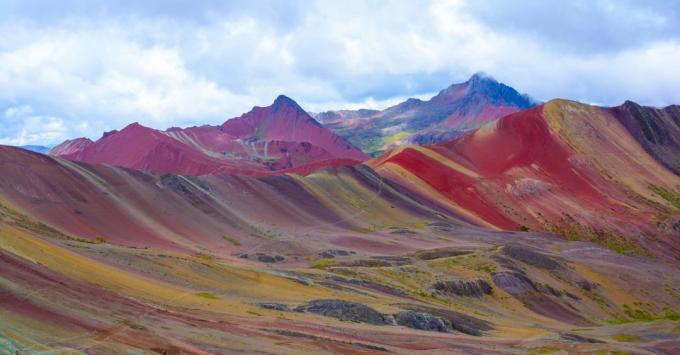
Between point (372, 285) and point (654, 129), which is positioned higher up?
point (654, 129)

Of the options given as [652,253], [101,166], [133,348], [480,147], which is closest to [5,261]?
[133,348]

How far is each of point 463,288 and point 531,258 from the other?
20097 mm

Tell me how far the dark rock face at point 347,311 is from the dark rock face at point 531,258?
43.2 meters

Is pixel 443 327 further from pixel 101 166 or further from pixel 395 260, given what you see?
pixel 101 166

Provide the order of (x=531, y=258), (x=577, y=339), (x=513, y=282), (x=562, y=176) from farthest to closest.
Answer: (x=562, y=176), (x=531, y=258), (x=513, y=282), (x=577, y=339)

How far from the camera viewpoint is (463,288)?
232 ft

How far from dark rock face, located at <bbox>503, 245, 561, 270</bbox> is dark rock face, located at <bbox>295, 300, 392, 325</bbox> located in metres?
43.2

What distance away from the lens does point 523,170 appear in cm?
15512

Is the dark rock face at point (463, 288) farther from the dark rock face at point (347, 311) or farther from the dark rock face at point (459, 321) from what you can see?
the dark rock face at point (347, 311)

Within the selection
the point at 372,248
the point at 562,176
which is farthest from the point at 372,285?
the point at 562,176

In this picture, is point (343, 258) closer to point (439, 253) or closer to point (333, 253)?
point (333, 253)

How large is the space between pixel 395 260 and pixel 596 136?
10388 centimetres

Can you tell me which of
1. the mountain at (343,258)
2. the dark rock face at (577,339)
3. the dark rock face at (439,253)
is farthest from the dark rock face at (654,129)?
the dark rock face at (577,339)

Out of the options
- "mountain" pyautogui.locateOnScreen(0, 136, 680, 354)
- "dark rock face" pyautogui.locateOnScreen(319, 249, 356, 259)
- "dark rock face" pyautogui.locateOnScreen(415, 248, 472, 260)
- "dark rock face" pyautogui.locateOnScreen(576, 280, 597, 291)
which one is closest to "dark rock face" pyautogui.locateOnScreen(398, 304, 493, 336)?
"mountain" pyautogui.locateOnScreen(0, 136, 680, 354)
